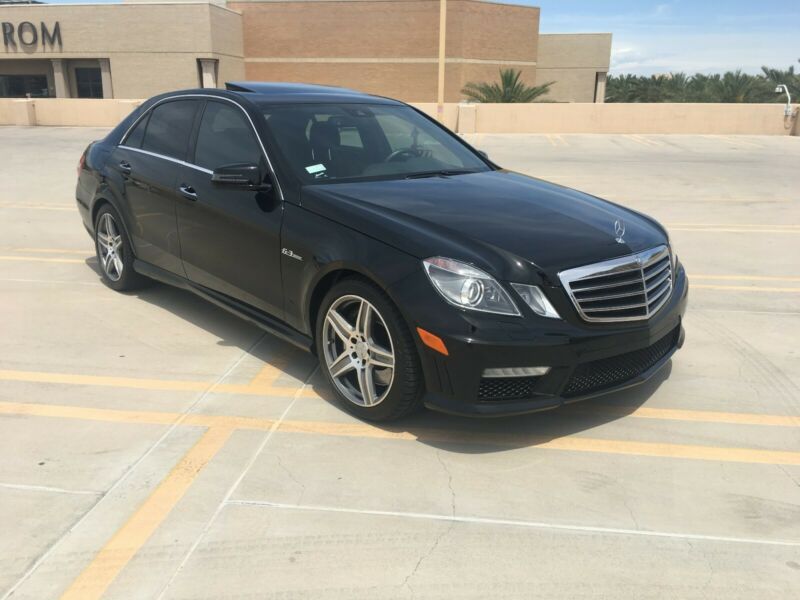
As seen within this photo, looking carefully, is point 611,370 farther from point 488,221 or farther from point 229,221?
point 229,221

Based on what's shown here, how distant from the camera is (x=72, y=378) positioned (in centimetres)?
438

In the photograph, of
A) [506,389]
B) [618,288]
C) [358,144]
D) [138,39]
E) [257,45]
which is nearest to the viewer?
[506,389]

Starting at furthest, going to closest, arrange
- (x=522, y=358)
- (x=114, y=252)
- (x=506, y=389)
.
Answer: (x=114, y=252) → (x=506, y=389) → (x=522, y=358)

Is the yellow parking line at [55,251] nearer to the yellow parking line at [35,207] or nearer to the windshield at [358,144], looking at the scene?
the yellow parking line at [35,207]

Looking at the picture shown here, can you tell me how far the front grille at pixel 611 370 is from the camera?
136 inches

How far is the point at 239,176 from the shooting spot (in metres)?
4.14

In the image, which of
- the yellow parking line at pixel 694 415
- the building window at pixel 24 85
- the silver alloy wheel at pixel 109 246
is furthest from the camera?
the building window at pixel 24 85

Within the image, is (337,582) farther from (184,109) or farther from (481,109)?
(481,109)

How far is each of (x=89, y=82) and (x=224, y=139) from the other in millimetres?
42452

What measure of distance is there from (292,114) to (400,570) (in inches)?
119

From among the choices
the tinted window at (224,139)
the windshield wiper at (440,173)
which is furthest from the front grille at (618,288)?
the tinted window at (224,139)

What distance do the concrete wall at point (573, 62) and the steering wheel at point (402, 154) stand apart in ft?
156

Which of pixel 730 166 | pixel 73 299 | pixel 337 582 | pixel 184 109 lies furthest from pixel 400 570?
pixel 730 166

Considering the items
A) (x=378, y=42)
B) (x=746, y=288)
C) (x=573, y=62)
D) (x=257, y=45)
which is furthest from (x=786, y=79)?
(x=746, y=288)
